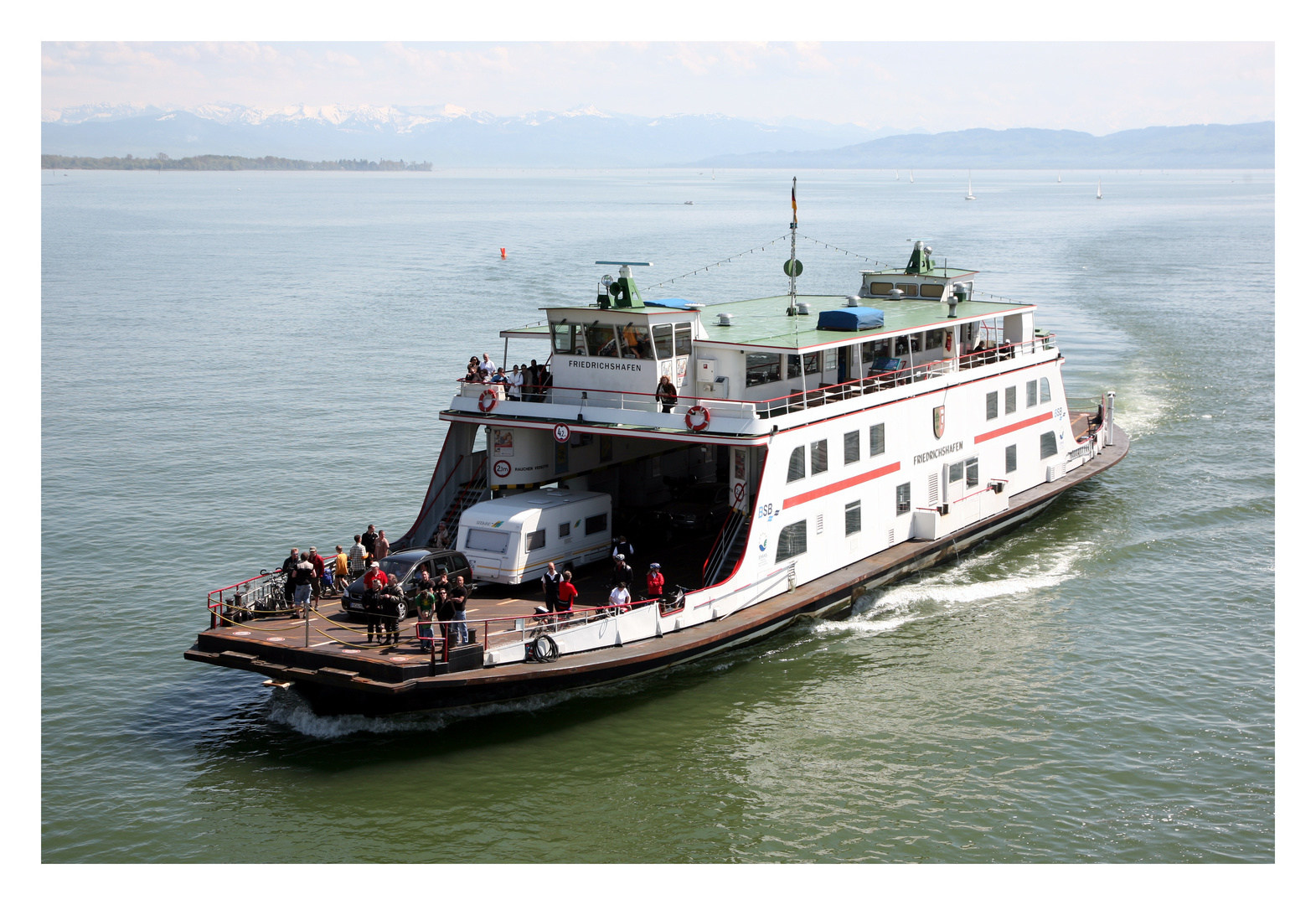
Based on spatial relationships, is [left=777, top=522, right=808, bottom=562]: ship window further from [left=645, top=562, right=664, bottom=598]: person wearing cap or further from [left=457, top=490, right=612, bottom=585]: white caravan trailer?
[left=457, top=490, right=612, bottom=585]: white caravan trailer

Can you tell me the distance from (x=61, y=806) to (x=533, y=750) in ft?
26.7

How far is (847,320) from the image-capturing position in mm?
30375

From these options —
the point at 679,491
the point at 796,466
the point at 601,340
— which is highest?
the point at 601,340

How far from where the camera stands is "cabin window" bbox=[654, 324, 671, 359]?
28016 mm

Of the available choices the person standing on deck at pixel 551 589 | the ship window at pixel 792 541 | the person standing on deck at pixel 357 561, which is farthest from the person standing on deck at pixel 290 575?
the ship window at pixel 792 541

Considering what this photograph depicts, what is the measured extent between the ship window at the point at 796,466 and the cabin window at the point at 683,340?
12.1 ft

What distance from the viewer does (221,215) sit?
174 meters

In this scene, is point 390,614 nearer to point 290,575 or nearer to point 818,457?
point 290,575

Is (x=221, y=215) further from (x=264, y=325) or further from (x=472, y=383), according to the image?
(x=472, y=383)

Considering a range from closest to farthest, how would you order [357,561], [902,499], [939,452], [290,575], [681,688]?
[290,575]
[681,688]
[357,561]
[902,499]
[939,452]

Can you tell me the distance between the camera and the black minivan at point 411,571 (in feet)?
78.6

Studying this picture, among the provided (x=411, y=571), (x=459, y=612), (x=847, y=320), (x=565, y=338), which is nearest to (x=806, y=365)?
(x=847, y=320)

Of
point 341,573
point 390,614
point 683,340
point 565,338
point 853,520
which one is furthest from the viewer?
point 853,520

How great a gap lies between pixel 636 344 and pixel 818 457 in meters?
4.99
